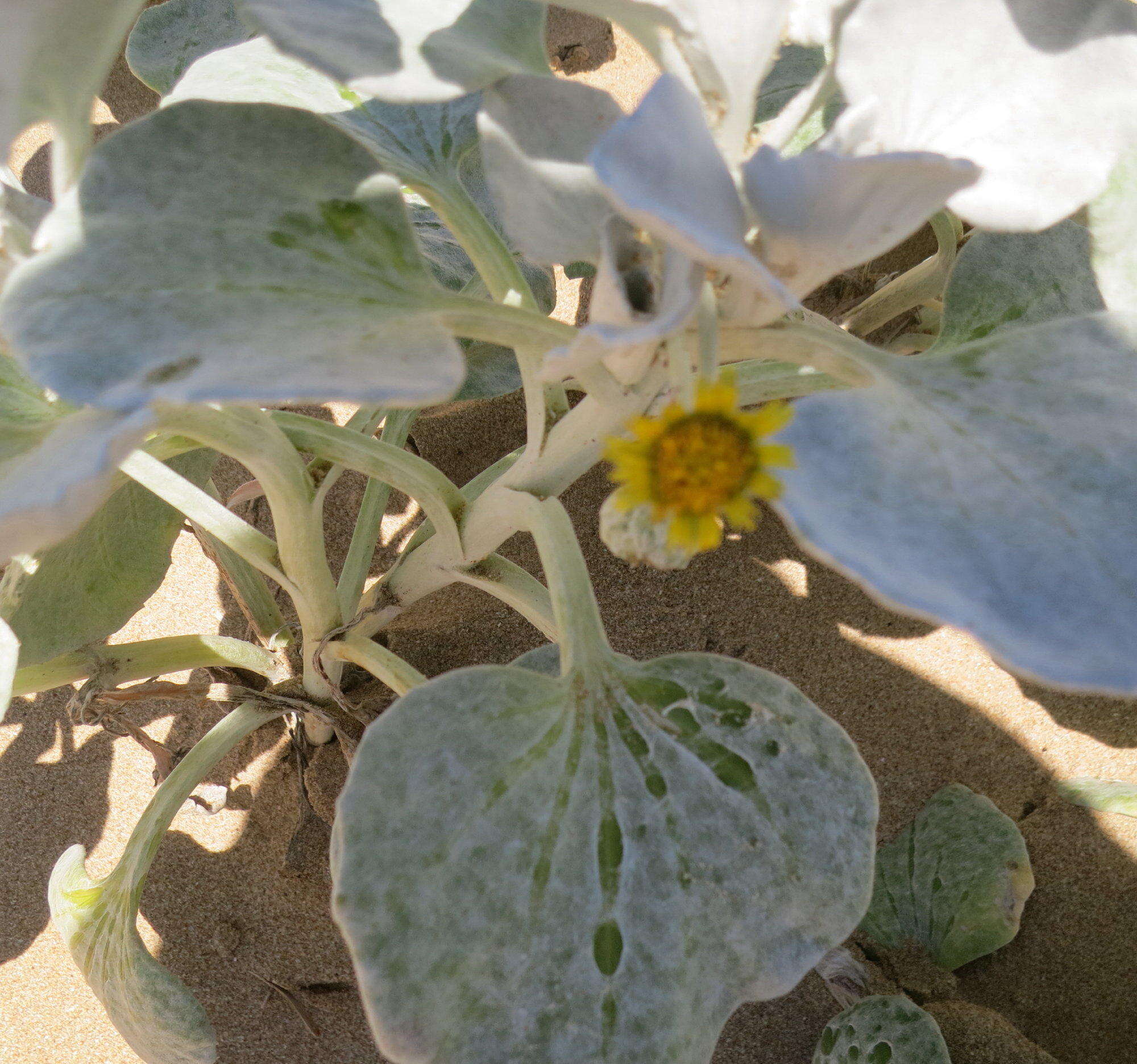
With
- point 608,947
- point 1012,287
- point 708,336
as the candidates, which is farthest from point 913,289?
point 608,947

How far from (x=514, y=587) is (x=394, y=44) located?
428 mm

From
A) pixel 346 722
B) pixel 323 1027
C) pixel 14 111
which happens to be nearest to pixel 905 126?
pixel 14 111

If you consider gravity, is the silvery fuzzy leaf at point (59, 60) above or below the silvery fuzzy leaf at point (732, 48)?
above

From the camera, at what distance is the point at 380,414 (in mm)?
1104

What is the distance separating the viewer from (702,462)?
47 cm

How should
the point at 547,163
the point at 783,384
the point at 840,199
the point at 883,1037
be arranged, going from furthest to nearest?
the point at 883,1037 → the point at 783,384 → the point at 547,163 → the point at 840,199

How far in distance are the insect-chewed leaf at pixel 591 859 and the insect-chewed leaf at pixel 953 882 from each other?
52 cm

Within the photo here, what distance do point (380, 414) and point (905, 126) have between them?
658 millimetres

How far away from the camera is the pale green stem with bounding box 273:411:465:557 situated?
0.76 m

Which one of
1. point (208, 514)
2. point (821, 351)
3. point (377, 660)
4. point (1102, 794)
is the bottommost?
point (1102, 794)

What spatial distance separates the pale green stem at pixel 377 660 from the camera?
2.79 ft

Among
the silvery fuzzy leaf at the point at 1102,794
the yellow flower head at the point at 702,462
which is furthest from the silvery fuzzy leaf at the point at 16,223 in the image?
the silvery fuzzy leaf at the point at 1102,794

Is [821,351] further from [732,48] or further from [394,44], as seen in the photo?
[394,44]

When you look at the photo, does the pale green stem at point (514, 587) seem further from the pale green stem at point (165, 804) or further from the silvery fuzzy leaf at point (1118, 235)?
the silvery fuzzy leaf at point (1118, 235)
